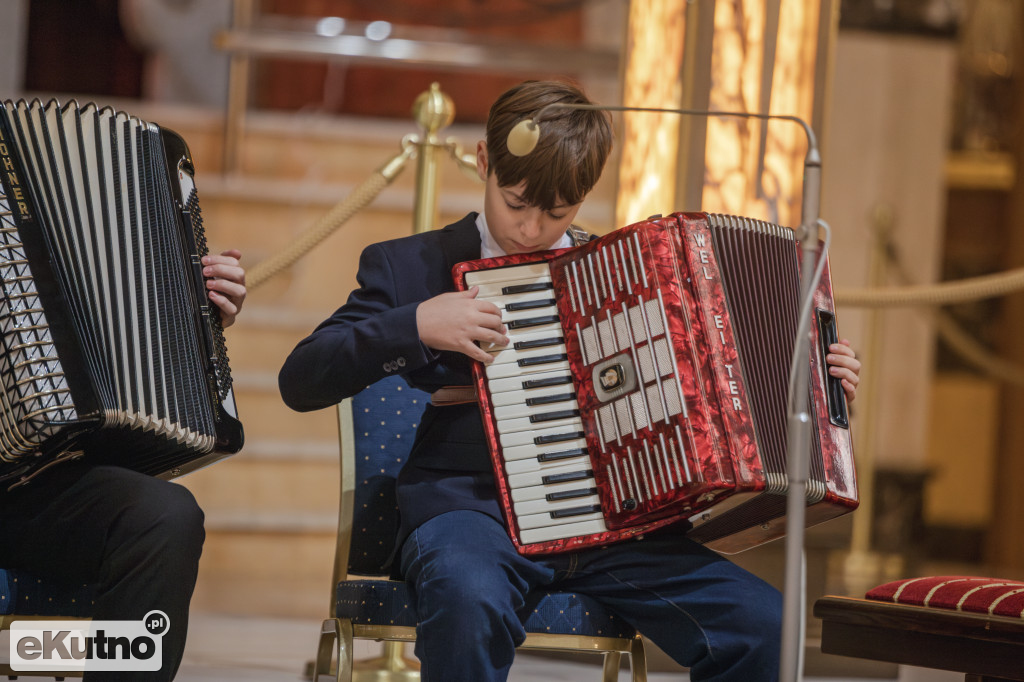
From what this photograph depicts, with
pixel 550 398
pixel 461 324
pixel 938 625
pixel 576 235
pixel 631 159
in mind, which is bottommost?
pixel 938 625

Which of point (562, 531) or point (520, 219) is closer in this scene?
point (562, 531)

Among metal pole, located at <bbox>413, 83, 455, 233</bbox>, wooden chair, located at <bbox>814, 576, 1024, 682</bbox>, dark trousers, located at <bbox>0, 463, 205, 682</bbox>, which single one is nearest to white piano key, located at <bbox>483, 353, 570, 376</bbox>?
dark trousers, located at <bbox>0, 463, 205, 682</bbox>

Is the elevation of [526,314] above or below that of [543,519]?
above

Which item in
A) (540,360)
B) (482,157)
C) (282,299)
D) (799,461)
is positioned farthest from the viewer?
(282,299)

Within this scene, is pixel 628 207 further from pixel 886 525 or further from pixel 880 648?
pixel 886 525

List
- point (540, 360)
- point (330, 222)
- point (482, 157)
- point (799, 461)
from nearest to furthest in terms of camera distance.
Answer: point (799, 461) < point (540, 360) < point (482, 157) < point (330, 222)

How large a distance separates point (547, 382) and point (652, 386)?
17cm

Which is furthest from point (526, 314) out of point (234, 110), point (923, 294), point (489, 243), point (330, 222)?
point (234, 110)

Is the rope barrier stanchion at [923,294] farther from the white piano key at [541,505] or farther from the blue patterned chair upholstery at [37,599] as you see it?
the blue patterned chair upholstery at [37,599]

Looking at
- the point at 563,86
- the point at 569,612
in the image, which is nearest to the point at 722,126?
the point at 563,86

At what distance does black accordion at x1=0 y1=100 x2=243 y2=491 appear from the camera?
1.51 m

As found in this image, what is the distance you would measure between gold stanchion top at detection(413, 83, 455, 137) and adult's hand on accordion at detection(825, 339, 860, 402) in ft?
4.49

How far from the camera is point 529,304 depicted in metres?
1.75

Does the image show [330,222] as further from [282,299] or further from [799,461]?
[799,461]
